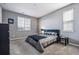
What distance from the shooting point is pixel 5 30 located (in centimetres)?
212

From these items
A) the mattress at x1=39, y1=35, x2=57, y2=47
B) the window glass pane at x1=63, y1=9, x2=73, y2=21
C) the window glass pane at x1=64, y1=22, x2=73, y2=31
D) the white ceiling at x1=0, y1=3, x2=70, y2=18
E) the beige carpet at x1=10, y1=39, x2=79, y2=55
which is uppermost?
the white ceiling at x1=0, y1=3, x2=70, y2=18

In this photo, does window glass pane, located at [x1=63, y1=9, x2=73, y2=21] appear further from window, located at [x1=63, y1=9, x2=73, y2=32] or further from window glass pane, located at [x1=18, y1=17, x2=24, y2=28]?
window glass pane, located at [x1=18, y1=17, x2=24, y2=28]

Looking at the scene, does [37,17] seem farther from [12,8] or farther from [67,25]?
[67,25]

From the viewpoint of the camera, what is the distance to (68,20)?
87.1 inches

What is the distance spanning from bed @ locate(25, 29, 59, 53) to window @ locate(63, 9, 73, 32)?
283 millimetres

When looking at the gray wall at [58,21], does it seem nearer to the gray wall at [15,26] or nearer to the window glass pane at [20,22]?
the gray wall at [15,26]

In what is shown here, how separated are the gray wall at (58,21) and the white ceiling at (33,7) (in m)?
0.14

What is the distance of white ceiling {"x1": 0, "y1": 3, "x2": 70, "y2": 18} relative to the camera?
206 centimetres

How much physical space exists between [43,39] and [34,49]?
36 centimetres

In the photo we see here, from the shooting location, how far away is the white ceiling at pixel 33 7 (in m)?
2.06

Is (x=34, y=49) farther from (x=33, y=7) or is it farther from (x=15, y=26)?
(x=33, y=7)

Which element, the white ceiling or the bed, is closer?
the white ceiling

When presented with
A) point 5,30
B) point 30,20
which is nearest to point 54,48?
point 30,20

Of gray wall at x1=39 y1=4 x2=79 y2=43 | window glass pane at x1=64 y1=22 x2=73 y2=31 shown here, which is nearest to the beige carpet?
gray wall at x1=39 y1=4 x2=79 y2=43
